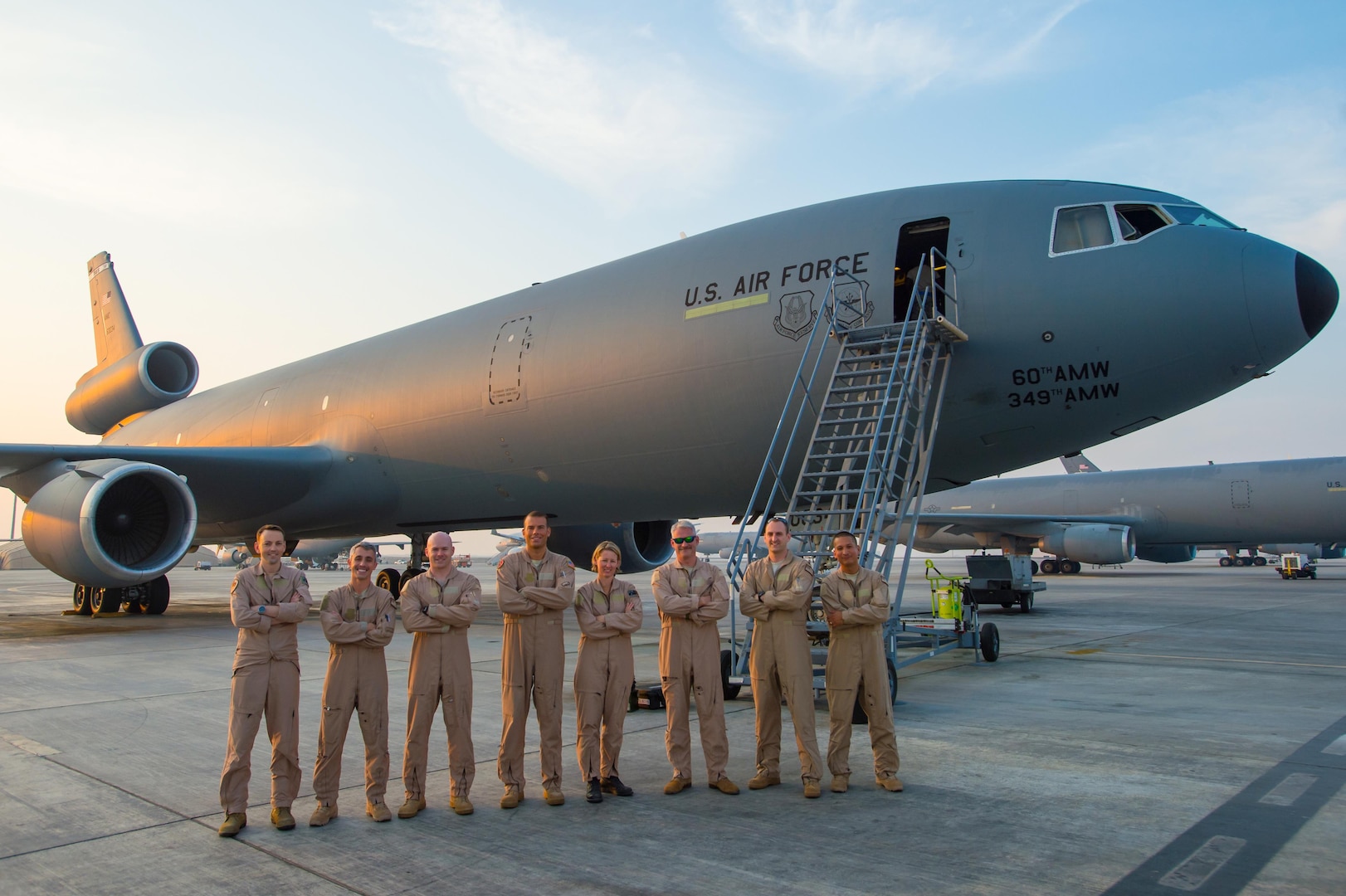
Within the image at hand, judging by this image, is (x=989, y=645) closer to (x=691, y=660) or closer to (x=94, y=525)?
(x=691, y=660)

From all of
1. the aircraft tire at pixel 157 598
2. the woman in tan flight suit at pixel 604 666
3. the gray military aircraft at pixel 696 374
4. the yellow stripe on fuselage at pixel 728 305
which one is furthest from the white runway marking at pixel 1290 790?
the aircraft tire at pixel 157 598

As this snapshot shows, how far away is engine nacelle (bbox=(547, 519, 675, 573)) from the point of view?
55.5 feet

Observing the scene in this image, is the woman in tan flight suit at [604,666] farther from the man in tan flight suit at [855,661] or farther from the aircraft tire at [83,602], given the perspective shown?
the aircraft tire at [83,602]

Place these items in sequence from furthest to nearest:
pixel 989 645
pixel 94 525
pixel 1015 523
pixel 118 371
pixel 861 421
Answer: pixel 1015 523, pixel 118 371, pixel 94 525, pixel 989 645, pixel 861 421

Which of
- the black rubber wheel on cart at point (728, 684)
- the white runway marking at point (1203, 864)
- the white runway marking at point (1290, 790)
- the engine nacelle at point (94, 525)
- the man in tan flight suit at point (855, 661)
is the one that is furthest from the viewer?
the engine nacelle at point (94, 525)

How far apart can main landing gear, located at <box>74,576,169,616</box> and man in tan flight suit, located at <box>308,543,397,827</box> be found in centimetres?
1517

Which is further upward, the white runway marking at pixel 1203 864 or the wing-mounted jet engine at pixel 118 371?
the wing-mounted jet engine at pixel 118 371

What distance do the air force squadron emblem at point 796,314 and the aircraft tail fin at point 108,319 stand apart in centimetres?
1943

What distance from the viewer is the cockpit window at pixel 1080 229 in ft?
26.3

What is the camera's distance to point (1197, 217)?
26.3 ft

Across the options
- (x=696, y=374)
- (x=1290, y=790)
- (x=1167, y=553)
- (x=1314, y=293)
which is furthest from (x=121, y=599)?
(x=1167, y=553)

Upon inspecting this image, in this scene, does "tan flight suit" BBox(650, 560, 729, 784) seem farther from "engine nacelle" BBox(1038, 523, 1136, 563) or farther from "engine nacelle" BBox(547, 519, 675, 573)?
"engine nacelle" BBox(1038, 523, 1136, 563)

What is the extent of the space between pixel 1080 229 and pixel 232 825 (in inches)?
309

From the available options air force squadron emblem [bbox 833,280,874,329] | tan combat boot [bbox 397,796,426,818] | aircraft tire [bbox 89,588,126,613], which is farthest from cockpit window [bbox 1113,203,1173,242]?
aircraft tire [bbox 89,588,126,613]
